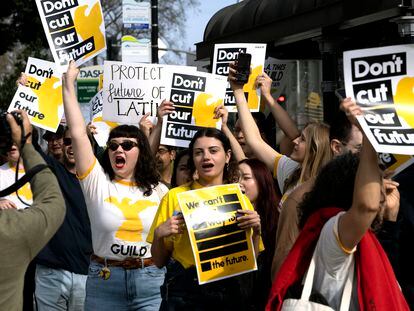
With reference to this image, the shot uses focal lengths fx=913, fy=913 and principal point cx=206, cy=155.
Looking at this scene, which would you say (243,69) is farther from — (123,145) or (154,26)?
(154,26)

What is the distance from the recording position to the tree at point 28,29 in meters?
34.3

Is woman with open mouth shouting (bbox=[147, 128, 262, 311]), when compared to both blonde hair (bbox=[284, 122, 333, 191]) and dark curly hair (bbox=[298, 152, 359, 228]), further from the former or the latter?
dark curly hair (bbox=[298, 152, 359, 228])

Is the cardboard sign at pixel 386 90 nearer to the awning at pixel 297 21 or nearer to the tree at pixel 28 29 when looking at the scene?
the awning at pixel 297 21

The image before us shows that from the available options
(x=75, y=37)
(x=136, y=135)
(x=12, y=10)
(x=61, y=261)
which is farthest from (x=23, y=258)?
(x=12, y=10)

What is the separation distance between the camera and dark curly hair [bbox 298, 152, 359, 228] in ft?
13.2

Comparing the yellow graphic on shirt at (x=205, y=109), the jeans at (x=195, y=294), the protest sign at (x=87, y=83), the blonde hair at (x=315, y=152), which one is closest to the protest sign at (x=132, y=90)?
the yellow graphic on shirt at (x=205, y=109)

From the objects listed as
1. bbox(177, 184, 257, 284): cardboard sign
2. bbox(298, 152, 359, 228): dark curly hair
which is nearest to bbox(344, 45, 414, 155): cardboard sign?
bbox(298, 152, 359, 228): dark curly hair

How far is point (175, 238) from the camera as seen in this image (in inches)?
211

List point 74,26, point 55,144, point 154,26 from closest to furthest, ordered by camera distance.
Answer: point 74,26 < point 55,144 < point 154,26

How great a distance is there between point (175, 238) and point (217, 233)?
0.84 feet

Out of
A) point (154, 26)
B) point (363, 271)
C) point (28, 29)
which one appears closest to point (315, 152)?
point (363, 271)

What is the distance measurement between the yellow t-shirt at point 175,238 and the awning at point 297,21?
438 centimetres

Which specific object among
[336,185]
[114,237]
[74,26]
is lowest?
[114,237]

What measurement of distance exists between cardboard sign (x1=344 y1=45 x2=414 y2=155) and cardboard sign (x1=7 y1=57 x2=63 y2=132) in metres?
5.34
